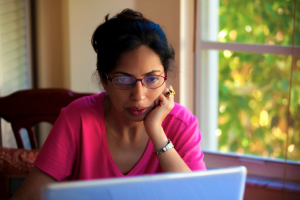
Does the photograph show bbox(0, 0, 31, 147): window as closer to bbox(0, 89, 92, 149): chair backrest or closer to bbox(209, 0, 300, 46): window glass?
bbox(0, 89, 92, 149): chair backrest

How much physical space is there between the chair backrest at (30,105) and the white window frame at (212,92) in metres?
0.76

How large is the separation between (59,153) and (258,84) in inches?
49.5

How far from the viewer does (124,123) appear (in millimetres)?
1283

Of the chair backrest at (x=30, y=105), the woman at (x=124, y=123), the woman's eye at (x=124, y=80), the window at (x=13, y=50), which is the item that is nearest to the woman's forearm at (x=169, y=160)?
the woman at (x=124, y=123)

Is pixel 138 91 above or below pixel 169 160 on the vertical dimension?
above

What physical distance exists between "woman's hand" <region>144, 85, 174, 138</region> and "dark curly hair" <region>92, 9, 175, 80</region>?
0.38 ft

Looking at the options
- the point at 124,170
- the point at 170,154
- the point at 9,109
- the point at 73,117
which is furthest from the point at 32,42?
the point at 170,154

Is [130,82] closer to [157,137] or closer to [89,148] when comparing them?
[157,137]

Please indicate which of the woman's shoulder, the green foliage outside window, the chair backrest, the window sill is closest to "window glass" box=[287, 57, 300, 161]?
the green foliage outside window

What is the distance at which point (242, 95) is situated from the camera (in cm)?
201

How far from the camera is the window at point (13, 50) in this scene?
6.59 ft

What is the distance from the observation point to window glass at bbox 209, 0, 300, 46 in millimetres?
1806

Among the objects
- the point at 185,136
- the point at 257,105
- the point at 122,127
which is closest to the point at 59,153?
the point at 122,127

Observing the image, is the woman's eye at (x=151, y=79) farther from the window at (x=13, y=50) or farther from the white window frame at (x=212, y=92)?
the window at (x=13, y=50)
